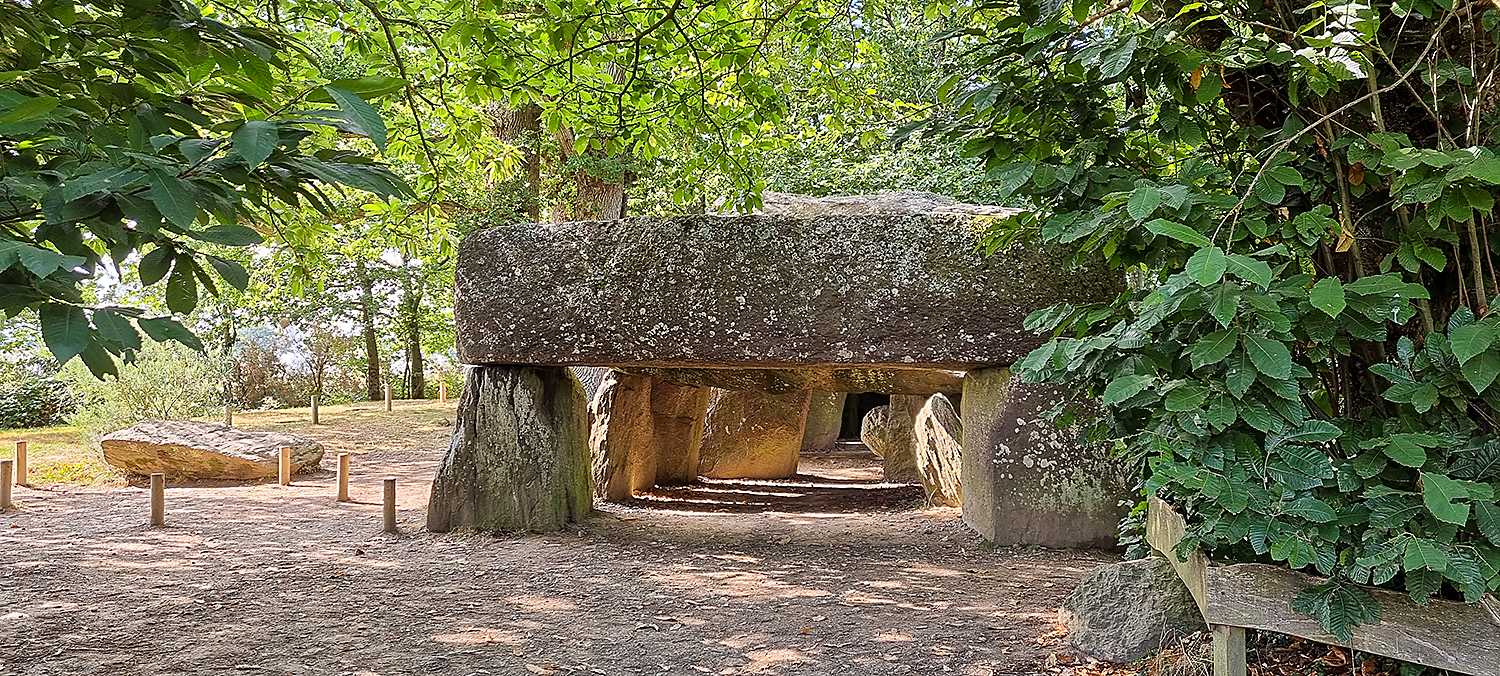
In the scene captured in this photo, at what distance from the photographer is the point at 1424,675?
7.85 ft

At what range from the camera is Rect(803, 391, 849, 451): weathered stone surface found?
13.3m

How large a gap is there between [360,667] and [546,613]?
2.81ft

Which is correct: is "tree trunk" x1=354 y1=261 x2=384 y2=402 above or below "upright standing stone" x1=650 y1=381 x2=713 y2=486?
above

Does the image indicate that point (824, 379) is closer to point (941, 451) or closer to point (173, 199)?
point (941, 451)

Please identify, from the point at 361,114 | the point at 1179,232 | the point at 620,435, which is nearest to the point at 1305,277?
the point at 1179,232

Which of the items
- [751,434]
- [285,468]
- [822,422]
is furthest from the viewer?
[822,422]

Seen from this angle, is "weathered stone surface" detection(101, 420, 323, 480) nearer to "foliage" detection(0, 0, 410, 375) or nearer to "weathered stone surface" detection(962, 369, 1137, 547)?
"weathered stone surface" detection(962, 369, 1137, 547)

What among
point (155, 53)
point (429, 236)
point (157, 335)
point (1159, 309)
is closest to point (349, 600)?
point (429, 236)

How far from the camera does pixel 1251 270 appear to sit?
1952 millimetres

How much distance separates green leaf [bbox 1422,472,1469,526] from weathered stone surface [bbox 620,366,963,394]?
4586 millimetres

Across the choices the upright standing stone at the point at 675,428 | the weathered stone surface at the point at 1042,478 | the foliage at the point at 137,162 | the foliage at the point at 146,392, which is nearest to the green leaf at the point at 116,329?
the foliage at the point at 137,162

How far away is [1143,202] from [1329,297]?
43 centimetres

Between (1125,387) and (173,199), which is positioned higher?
(173,199)

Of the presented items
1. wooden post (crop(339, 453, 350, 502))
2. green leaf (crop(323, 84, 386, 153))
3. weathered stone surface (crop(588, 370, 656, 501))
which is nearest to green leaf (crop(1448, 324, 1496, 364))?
green leaf (crop(323, 84, 386, 153))
